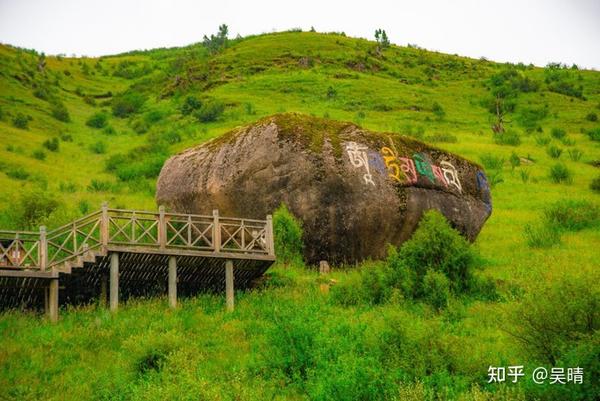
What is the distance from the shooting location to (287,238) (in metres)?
25.5

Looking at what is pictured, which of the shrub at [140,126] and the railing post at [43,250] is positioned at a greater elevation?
the shrub at [140,126]

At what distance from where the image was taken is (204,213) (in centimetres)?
2762

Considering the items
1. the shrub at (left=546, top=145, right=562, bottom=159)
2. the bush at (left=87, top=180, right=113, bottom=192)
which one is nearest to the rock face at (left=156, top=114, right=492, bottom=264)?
the bush at (left=87, top=180, right=113, bottom=192)

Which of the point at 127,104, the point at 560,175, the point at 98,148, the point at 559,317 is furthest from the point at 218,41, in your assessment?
the point at 559,317

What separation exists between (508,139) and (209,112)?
973 inches

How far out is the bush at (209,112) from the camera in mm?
60094

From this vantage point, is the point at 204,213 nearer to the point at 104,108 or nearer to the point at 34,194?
the point at 34,194

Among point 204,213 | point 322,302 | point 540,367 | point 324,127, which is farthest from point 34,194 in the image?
point 540,367

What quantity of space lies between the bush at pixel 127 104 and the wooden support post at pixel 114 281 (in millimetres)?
53436

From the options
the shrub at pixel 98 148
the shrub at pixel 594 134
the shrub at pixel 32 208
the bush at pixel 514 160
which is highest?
the shrub at pixel 594 134

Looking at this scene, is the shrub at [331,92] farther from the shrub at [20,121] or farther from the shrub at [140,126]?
the shrub at [20,121]

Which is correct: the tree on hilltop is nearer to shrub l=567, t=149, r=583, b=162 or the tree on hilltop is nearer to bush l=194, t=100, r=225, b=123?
bush l=194, t=100, r=225, b=123

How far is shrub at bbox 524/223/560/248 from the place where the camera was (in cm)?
2848

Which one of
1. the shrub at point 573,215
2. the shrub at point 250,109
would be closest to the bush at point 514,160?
the shrub at point 573,215
